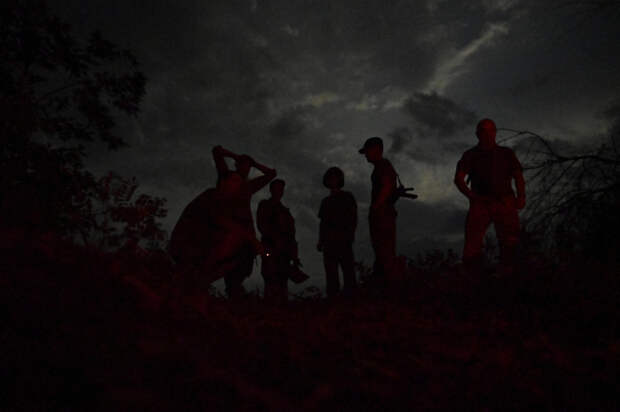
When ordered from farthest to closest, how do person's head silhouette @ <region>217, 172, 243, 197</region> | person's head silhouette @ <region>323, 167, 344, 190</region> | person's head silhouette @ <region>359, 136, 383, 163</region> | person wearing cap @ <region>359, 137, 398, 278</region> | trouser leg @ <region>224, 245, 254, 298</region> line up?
person's head silhouette @ <region>323, 167, 344, 190</region>
person's head silhouette @ <region>359, 136, 383, 163</region>
person wearing cap @ <region>359, 137, 398, 278</region>
trouser leg @ <region>224, 245, 254, 298</region>
person's head silhouette @ <region>217, 172, 243, 197</region>

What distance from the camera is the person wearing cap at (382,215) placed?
5.84 meters

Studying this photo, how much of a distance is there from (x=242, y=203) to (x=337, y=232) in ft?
6.16

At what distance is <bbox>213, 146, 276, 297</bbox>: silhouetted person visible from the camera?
17.9 feet

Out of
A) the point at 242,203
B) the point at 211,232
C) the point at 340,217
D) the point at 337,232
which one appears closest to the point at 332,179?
the point at 340,217

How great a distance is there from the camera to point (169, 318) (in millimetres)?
2469

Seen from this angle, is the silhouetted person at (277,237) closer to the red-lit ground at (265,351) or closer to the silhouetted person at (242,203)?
the silhouetted person at (242,203)

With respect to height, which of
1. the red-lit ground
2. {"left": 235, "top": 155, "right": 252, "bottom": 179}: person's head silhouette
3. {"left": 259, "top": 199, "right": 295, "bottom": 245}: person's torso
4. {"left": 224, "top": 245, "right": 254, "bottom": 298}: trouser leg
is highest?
{"left": 235, "top": 155, "right": 252, "bottom": 179}: person's head silhouette

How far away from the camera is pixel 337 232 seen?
659cm

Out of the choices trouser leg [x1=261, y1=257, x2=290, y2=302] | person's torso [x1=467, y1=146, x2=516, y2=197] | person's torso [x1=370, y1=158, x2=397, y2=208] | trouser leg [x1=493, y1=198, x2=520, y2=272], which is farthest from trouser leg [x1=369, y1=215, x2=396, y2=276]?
trouser leg [x1=261, y1=257, x2=290, y2=302]

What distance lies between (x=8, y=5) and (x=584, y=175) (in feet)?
48.8

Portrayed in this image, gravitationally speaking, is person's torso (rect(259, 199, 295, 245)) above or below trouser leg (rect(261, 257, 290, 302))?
above

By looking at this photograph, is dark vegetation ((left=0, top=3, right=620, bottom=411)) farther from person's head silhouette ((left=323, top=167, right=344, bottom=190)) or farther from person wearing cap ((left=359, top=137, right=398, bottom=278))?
person's head silhouette ((left=323, top=167, right=344, bottom=190))

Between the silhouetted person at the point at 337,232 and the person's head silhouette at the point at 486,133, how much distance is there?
2.25m

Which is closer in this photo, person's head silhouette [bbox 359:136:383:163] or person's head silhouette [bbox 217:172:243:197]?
person's head silhouette [bbox 217:172:243:197]
